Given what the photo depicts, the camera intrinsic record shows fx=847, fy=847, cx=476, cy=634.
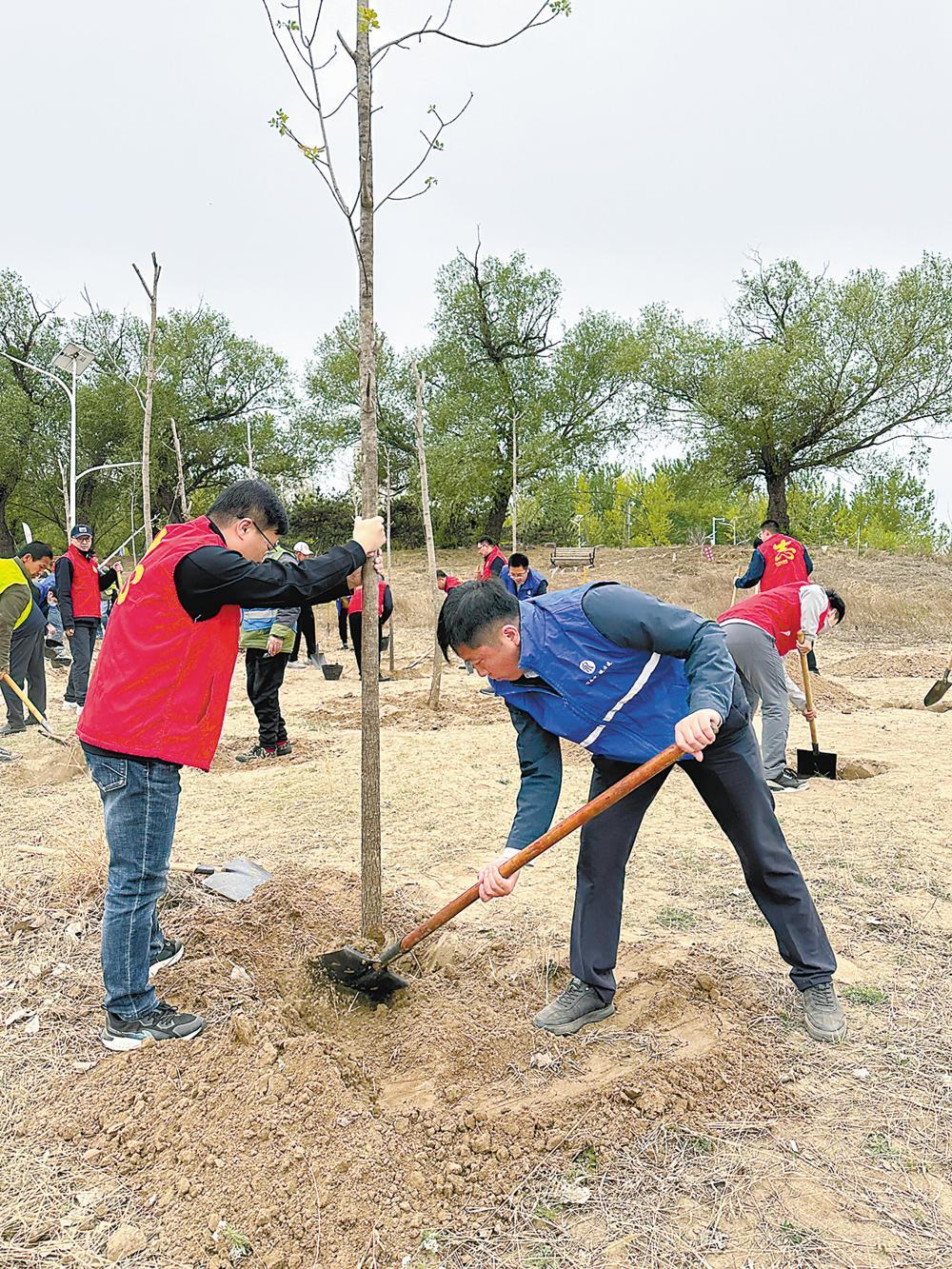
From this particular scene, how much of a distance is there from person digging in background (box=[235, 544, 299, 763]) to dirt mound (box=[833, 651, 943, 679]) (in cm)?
850

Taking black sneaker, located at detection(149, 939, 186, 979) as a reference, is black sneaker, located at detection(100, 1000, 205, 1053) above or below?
above

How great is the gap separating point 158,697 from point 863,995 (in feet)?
9.19

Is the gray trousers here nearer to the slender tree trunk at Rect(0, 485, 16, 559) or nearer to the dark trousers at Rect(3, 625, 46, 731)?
the dark trousers at Rect(3, 625, 46, 731)

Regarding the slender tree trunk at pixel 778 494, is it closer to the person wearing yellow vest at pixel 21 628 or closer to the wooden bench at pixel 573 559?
the wooden bench at pixel 573 559

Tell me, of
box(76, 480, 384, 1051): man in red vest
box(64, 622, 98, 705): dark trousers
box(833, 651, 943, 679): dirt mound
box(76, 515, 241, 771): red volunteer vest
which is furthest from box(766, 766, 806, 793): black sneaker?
box(64, 622, 98, 705): dark trousers

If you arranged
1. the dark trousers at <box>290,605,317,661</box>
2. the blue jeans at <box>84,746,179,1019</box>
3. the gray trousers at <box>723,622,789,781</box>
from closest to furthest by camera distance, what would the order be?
the blue jeans at <box>84,746,179,1019</box> → the gray trousers at <box>723,622,789,781</box> → the dark trousers at <box>290,605,317,661</box>

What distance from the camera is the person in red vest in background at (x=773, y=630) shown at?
557cm

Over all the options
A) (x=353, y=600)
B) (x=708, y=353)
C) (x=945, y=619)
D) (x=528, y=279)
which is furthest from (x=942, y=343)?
(x=353, y=600)

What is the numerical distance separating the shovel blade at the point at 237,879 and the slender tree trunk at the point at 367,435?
1.09m

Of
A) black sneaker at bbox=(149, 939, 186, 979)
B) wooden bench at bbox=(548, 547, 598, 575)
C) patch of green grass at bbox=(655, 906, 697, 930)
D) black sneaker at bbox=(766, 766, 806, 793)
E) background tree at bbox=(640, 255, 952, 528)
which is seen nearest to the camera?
black sneaker at bbox=(149, 939, 186, 979)

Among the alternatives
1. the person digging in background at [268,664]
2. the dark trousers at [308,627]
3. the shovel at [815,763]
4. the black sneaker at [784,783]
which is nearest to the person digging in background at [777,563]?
the shovel at [815,763]

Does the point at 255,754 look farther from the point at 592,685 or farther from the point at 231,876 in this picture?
the point at 592,685

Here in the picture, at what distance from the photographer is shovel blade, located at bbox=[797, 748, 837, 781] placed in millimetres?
6598

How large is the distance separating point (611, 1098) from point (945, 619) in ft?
55.6
